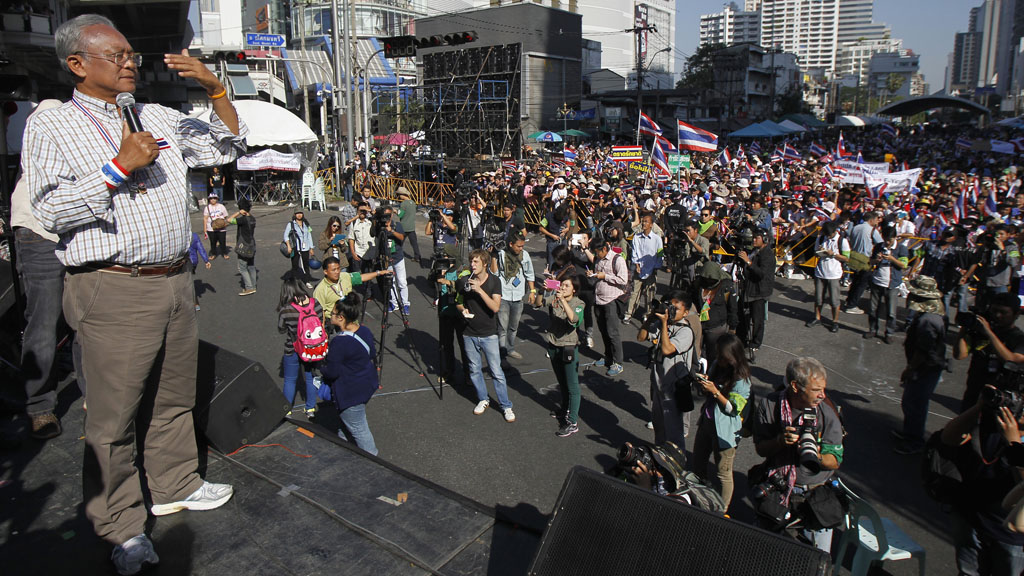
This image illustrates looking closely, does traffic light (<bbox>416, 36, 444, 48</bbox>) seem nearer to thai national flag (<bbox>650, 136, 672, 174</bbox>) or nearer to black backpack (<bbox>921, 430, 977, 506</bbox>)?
thai national flag (<bbox>650, 136, 672, 174</bbox>)

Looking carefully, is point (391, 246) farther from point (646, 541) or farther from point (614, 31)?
point (614, 31)

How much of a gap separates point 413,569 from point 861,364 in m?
7.91

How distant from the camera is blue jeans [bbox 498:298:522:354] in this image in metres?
8.45

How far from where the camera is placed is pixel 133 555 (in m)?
2.69

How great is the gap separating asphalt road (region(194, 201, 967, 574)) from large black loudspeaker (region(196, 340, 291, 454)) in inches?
61.9

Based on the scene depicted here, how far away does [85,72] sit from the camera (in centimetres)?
268

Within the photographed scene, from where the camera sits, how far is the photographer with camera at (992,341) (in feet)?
17.4

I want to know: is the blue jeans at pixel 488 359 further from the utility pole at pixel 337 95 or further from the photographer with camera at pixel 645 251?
the utility pole at pixel 337 95

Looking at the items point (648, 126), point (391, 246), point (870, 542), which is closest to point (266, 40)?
point (648, 126)

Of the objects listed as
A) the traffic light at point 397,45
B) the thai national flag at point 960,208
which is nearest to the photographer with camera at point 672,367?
the thai national flag at point 960,208

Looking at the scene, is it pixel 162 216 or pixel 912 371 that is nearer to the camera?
pixel 162 216

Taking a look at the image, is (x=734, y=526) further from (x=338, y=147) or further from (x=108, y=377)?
(x=338, y=147)

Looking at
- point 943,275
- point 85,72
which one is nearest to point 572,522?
point 85,72

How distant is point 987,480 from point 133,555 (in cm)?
420
